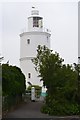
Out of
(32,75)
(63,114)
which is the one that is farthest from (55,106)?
(32,75)

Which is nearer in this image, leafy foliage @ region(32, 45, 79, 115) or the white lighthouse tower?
leafy foliage @ region(32, 45, 79, 115)

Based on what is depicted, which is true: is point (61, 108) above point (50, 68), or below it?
below

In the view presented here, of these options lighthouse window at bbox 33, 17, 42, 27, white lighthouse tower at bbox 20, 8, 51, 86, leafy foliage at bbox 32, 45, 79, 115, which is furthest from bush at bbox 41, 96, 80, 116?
lighthouse window at bbox 33, 17, 42, 27

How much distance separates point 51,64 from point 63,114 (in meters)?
6.84

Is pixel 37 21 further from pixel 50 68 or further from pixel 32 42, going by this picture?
pixel 50 68

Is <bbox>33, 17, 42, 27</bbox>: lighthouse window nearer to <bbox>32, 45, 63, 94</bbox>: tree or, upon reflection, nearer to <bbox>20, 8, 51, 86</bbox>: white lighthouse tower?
<bbox>20, 8, 51, 86</bbox>: white lighthouse tower

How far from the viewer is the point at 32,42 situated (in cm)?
6128

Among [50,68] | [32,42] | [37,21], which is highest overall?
[37,21]

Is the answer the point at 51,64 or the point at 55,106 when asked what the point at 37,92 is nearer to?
the point at 51,64

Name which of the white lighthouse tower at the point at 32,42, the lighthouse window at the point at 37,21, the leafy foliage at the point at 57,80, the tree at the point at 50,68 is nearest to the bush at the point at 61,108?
the leafy foliage at the point at 57,80

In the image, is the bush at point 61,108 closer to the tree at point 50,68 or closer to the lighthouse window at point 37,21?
the tree at point 50,68

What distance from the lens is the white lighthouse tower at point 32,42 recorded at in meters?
59.3

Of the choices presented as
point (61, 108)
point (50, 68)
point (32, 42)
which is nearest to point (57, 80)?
point (50, 68)

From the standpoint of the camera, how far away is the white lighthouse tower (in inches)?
2336
